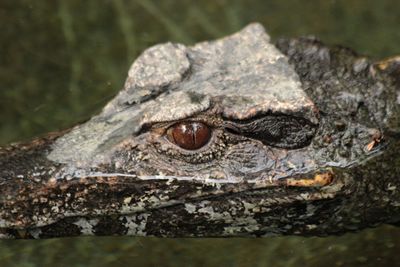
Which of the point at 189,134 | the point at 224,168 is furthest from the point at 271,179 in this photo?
the point at 189,134

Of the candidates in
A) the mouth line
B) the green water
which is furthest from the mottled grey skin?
the green water

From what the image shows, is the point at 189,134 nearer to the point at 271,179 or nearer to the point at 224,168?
the point at 224,168

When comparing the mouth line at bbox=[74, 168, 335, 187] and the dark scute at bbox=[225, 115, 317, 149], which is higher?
the dark scute at bbox=[225, 115, 317, 149]

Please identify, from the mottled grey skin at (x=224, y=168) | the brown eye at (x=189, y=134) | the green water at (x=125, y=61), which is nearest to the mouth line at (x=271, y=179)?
the mottled grey skin at (x=224, y=168)

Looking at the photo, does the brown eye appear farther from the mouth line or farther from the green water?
the green water

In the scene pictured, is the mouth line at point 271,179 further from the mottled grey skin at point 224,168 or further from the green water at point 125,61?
the green water at point 125,61
